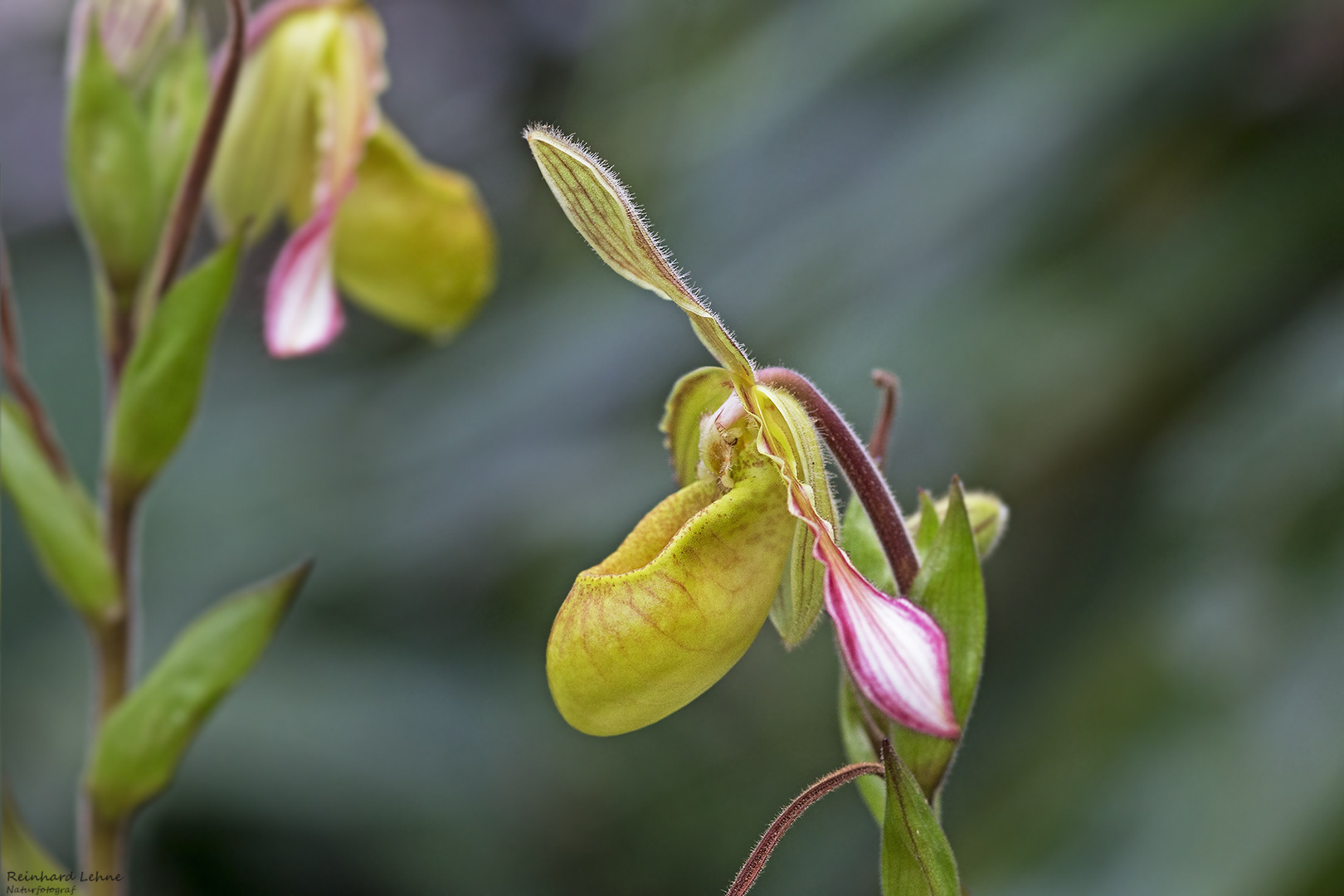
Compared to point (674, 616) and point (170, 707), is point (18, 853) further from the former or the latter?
point (674, 616)

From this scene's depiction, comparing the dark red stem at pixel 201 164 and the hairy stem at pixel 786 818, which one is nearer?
the hairy stem at pixel 786 818

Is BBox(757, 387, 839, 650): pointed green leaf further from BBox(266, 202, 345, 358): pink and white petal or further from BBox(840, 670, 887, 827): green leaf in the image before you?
BBox(266, 202, 345, 358): pink and white petal

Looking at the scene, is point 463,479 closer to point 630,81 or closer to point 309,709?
point 309,709

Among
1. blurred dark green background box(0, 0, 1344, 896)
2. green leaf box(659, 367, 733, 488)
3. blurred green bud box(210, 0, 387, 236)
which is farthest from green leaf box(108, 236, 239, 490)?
blurred dark green background box(0, 0, 1344, 896)

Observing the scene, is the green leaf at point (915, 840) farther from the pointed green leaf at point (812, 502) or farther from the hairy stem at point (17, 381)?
the hairy stem at point (17, 381)

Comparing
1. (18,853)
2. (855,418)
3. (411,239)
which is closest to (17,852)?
(18,853)

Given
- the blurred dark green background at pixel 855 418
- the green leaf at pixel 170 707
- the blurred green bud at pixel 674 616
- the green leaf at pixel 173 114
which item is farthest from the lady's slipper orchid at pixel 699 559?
the blurred dark green background at pixel 855 418
